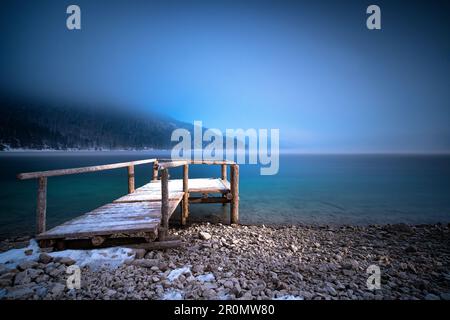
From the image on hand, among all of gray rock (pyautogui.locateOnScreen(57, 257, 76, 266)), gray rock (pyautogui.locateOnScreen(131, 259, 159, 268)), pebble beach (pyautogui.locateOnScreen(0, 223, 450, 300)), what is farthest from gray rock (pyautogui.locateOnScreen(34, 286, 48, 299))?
gray rock (pyautogui.locateOnScreen(131, 259, 159, 268))

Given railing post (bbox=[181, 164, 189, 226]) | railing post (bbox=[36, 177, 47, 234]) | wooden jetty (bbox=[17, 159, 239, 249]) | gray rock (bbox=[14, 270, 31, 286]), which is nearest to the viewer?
gray rock (bbox=[14, 270, 31, 286])

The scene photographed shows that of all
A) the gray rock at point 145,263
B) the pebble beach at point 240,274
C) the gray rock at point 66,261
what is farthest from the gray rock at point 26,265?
the gray rock at point 145,263

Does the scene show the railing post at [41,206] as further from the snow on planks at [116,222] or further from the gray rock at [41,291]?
the gray rock at [41,291]

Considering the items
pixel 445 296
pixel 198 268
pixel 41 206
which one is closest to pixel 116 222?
pixel 41 206

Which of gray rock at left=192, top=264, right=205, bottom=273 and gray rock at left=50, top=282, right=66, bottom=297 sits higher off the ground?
gray rock at left=50, top=282, right=66, bottom=297

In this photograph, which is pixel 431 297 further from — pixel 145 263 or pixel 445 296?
pixel 145 263

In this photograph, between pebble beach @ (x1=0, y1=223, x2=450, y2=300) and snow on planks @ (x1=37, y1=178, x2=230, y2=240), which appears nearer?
pebble beach @ (x1=0, y1=223, x2=450, y2=300)

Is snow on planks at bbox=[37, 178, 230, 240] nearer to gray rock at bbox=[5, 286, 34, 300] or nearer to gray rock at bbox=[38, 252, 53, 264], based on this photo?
gray rock at bbox=[38, 252, 53, 264]
